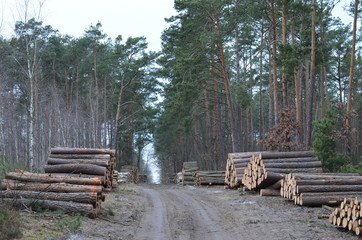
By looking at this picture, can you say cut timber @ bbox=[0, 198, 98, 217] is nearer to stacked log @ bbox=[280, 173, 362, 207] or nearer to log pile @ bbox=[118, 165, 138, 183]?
stacked log @ bbox=[280, 173, 362, 207]

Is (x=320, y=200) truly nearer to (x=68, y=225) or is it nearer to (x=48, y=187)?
(x=68, y=225)

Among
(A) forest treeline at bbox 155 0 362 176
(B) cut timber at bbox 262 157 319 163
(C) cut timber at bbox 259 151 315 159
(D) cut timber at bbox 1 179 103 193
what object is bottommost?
(D) cut timber at bbox 1 179 103 193

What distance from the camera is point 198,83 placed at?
3303 cm

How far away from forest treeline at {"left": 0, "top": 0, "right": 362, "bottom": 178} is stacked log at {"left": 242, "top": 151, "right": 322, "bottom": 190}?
2899mm

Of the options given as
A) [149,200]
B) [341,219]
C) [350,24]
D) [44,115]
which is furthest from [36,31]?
[350,24]

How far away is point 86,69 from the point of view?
52.6 metres

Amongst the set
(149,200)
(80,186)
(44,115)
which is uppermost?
(44,115)

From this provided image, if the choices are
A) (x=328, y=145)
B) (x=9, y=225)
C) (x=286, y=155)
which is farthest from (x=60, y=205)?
(x=328, y=145)

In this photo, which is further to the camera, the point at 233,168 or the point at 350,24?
the point at 350,24

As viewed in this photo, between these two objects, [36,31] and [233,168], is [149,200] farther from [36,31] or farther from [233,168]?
[36,31]

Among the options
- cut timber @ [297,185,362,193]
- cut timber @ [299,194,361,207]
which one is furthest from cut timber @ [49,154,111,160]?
cut timber @ [299,194,361,207]

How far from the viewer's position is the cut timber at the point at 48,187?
11.9 metres

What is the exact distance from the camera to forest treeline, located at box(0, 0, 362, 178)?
2364 cm

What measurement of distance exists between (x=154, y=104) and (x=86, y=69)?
30.8 ft
